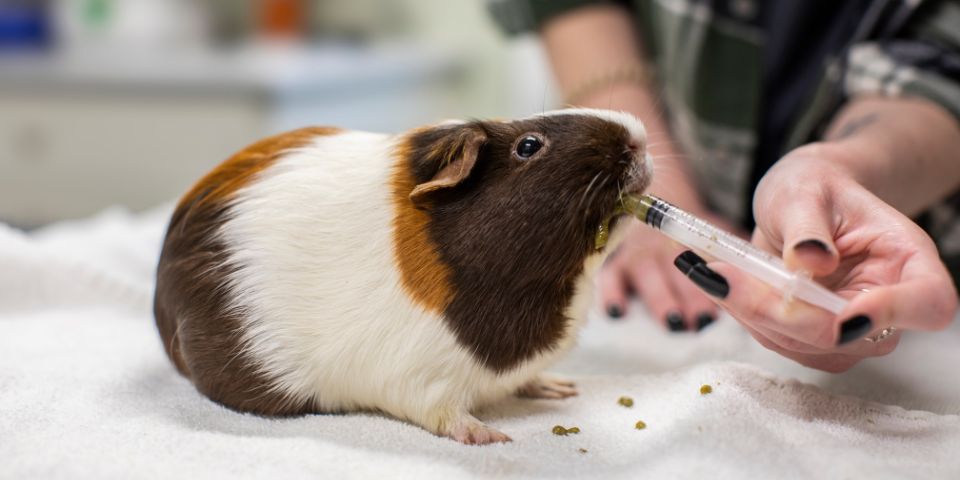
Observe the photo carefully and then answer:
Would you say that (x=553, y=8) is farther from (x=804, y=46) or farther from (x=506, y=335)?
(x=506, y=335)

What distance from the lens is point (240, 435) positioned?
2.63ft

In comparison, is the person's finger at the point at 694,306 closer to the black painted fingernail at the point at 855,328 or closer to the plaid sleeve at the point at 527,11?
the black painted fingernail at the point at 855,328

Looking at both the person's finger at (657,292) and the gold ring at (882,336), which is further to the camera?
the person's finger at (657,292)

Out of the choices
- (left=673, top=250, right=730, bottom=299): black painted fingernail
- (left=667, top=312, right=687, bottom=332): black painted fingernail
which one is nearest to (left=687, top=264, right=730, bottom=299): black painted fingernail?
(left=673, top=250, right=730, bottom=299): black painted fingernail

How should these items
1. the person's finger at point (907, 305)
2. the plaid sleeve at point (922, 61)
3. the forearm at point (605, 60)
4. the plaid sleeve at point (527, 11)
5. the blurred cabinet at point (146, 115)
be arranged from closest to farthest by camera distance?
the person's finger at point (907, 305) < the plaid sleeve at point (922, 61) < the forearm at point (605, 60) < the plaid sleeve at point (527, 11) < the blurred cabinet at point (146, 115)

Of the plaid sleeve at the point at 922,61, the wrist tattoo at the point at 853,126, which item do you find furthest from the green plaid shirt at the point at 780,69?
the wrist tattoo at the point at 853,126

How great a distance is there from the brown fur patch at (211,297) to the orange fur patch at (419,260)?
0.53 feet

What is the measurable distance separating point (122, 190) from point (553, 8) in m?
1.53

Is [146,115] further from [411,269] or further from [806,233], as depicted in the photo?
[806,233]

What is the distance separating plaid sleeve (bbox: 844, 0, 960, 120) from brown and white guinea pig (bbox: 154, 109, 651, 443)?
711mm

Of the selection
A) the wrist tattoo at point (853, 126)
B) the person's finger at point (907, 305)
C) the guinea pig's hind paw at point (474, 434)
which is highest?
the person's finger at point (907, 305)

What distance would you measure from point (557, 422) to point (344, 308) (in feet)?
0.79

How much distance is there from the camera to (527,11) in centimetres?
174

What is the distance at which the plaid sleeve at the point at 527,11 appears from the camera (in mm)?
1684
